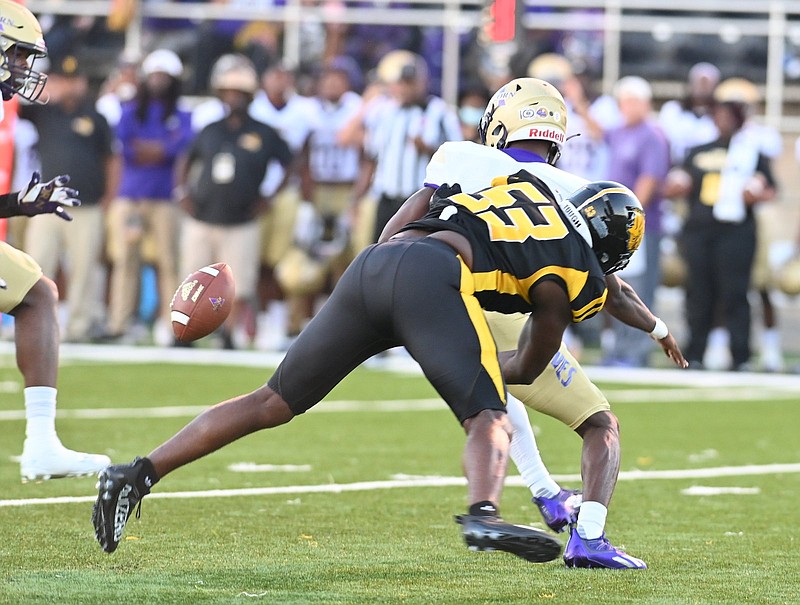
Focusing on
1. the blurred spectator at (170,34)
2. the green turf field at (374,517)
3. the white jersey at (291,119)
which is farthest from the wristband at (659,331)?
the blurred spectator at (170,34)

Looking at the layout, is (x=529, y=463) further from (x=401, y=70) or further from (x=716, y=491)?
(x=401, y=70)

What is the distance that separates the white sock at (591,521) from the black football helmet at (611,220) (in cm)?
77

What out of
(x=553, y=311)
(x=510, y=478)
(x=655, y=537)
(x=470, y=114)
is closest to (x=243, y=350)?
(x=470, y=114)

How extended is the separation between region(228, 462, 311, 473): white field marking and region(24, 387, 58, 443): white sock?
1530mm

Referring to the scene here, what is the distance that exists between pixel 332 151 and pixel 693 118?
3.25m

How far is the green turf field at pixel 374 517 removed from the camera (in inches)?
190

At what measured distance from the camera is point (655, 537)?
19.4 ft

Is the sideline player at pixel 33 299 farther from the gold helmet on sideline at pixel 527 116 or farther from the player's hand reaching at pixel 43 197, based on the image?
the gold helmet on sideline at pixel 527 116

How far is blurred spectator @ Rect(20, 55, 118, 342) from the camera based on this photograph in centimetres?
1359

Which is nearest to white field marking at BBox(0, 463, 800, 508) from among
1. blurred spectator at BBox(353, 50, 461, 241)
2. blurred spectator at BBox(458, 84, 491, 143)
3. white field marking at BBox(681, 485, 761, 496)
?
white field marking at BBox(681, 485, 761, 496)

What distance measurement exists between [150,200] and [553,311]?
976cm

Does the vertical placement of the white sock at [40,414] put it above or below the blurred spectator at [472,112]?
below

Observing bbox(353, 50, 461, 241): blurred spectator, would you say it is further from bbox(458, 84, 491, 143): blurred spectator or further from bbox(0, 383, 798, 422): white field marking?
bbox(0, 383, 798, 422): white field marking

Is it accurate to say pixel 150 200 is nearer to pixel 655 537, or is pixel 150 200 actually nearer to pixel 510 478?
pixel 510 478
